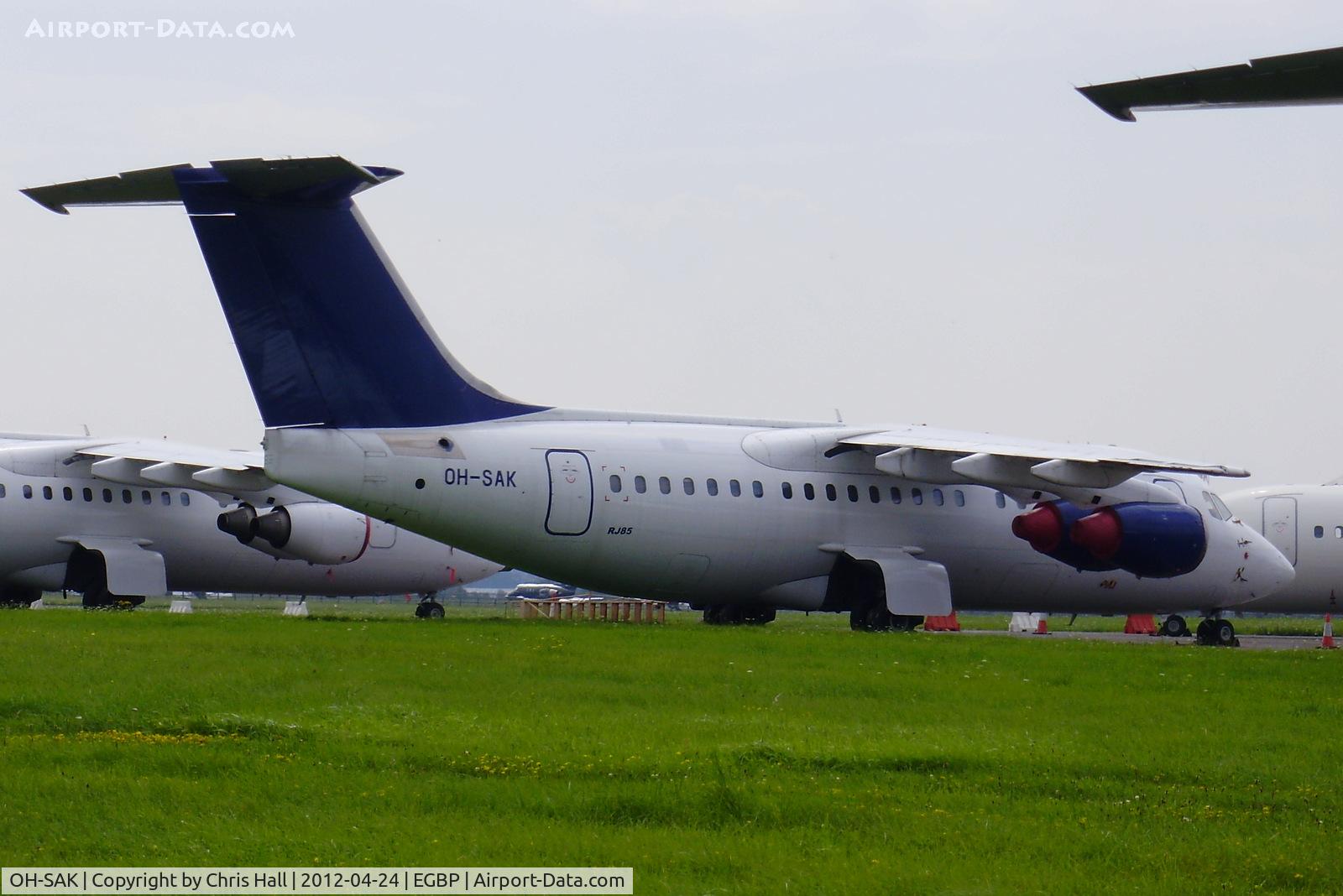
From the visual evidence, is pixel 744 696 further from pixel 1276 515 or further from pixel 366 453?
pixel 1276 515

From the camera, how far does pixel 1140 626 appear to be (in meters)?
38.4

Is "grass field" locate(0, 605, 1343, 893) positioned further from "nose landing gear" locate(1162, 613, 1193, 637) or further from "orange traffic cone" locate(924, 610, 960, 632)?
"orange traffic cone" locate(924, 610, 960, 632)

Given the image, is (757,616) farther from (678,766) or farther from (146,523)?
(678,766)

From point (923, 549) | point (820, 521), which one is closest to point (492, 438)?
point (820, 521)

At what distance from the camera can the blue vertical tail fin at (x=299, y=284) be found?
19.9 meters

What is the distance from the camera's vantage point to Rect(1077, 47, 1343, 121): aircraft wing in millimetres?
13648

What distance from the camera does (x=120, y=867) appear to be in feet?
24.7

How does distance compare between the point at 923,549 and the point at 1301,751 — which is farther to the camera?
the point at 923,549

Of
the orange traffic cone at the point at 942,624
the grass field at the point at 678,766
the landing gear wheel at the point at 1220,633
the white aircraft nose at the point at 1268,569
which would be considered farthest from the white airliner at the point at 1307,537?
the grass field at the point at 678,766

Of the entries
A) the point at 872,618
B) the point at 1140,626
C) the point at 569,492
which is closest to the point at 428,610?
the point at 872,618

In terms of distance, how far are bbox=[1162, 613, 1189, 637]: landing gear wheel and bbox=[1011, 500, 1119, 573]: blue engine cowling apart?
869cm

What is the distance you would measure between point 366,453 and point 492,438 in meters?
1.89

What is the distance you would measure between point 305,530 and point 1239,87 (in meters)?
21.7

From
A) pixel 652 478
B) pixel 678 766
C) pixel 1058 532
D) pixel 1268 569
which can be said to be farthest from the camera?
pixel 1268 569
